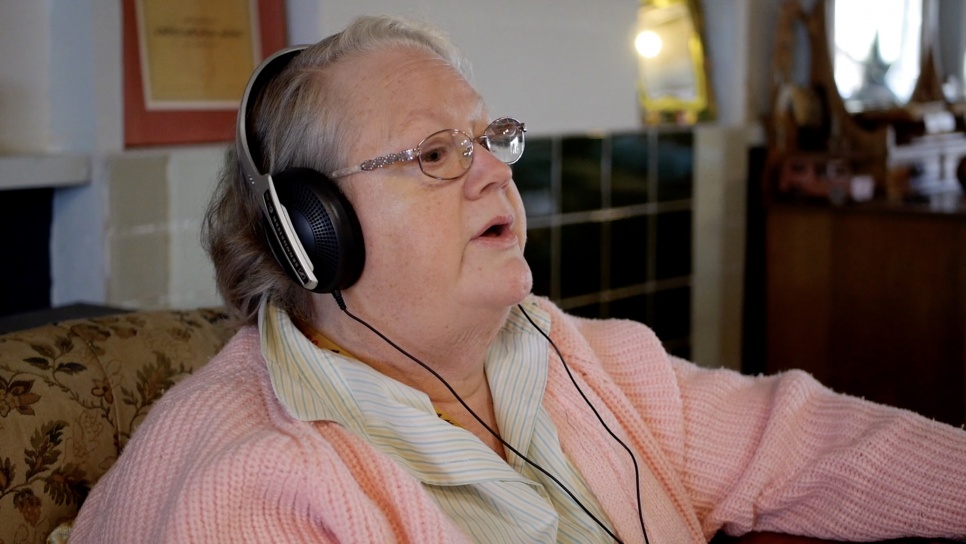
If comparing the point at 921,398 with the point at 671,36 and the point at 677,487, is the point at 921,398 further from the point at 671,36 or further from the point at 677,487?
the point at 677,487

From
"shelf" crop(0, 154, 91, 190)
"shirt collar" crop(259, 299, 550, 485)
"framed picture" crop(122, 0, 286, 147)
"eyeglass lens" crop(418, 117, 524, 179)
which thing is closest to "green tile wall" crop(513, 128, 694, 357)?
"framed picture" crop(122, 0, 286, 147)

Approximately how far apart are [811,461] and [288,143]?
74cm

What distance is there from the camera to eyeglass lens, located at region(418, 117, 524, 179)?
1.09 meters

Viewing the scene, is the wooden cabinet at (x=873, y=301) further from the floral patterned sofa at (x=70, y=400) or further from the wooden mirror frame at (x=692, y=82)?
the floral patterned sofa at (x=70, y=400)

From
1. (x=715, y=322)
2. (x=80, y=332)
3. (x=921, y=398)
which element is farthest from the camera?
(x=715, y=322)

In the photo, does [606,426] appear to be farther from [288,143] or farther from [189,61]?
[189,61]

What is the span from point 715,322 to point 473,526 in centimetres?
237

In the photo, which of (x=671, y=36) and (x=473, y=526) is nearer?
(x=473, y=526)

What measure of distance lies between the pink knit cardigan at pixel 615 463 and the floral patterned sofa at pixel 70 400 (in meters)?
0.07

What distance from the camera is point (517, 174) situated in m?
2.51

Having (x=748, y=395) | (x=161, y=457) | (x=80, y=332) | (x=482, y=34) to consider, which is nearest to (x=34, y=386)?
(x=80, y=332)

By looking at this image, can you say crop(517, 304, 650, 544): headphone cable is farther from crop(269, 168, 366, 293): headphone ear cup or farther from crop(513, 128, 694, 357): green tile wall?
crop(513, 128, 694, 357): green tile wall

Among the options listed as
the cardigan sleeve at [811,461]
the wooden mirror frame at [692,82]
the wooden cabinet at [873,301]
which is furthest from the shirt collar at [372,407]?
the wooden mirror frame at [692,82]

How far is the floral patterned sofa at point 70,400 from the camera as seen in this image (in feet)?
3.39
